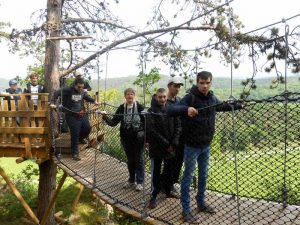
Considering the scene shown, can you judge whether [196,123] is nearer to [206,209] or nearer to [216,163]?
[206,209]

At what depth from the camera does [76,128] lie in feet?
13.7

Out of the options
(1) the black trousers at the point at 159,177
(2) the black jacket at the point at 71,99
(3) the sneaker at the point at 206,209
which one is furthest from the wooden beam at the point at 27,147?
(3) the sneaker at the point at 206,209

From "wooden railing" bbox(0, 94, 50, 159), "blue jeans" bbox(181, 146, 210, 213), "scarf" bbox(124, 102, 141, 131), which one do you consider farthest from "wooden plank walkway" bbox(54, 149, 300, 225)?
"wooden railing" bbox(0, 94, 50, 159)

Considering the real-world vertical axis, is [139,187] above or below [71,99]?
below

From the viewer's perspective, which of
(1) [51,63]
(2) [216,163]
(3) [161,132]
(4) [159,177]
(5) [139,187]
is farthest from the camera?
(1) [51,63]

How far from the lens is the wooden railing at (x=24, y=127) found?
172 inches

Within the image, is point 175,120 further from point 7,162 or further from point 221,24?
point 7,162

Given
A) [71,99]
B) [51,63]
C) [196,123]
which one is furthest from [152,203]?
[51,63]

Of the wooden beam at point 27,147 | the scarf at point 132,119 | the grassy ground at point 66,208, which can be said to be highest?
the scarf at point 132,119

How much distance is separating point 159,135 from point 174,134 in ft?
0.43

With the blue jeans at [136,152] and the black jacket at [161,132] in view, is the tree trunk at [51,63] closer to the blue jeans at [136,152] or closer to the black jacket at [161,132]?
the blue jeans at [136,152]

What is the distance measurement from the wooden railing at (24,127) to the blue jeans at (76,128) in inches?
14.9

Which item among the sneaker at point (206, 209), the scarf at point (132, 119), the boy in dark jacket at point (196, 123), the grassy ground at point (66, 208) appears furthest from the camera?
the grassy ground at point (66, 208)

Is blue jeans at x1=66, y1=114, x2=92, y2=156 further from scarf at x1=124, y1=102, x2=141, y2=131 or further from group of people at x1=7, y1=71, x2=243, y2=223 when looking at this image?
scarf at x1=124, y1=102, x2=141, y2=131
